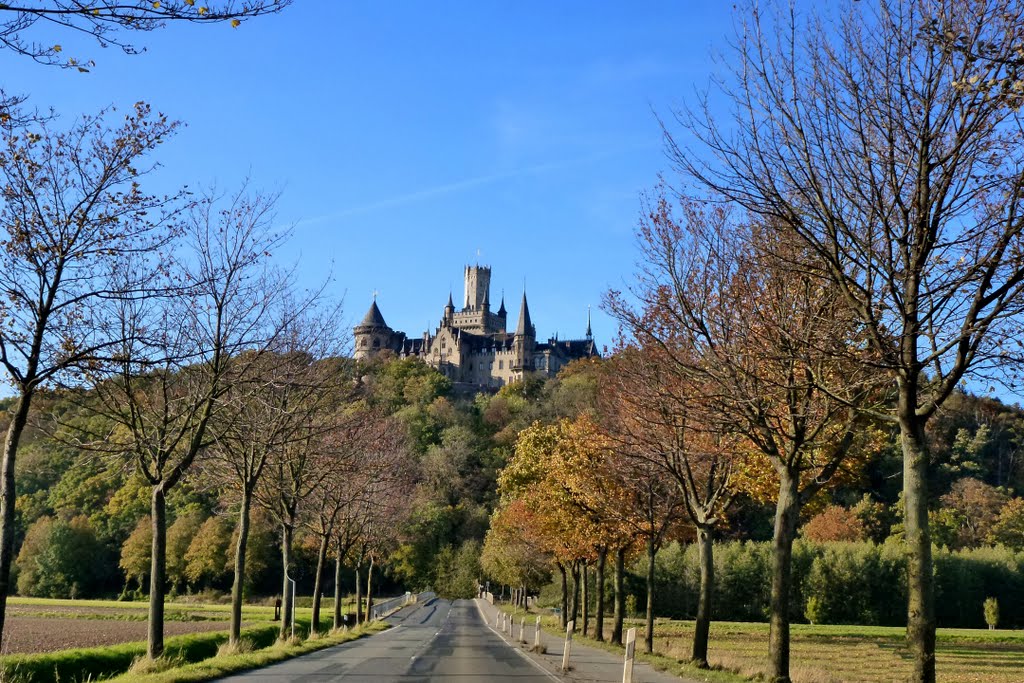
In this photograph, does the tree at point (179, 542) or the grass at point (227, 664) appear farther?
the tree at point (179, 542)

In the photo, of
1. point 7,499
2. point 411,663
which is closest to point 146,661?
point 7,499

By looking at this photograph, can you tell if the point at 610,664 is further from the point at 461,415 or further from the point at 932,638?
the point at 461,415

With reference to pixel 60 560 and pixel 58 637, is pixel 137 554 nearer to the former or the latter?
pixel 60 560

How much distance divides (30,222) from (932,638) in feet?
43.9

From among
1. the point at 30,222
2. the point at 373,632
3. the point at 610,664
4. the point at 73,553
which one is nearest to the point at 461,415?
the point at 73,553

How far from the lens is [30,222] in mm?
13547

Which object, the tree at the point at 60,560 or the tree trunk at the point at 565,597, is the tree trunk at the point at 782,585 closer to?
the tree trunk at the point at 565,597

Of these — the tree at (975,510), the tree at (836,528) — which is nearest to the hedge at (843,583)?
the tree at (836,528)

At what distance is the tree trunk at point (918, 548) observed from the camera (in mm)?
11617

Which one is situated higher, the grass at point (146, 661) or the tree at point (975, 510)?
the tree at point (975, 510)

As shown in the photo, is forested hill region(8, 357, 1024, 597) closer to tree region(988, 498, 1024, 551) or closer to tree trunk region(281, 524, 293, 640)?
tree region(988, 498, 1024, 551)

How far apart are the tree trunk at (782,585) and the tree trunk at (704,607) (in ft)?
15.7

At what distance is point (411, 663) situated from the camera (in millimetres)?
23500

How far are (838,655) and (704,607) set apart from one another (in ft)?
52.1
